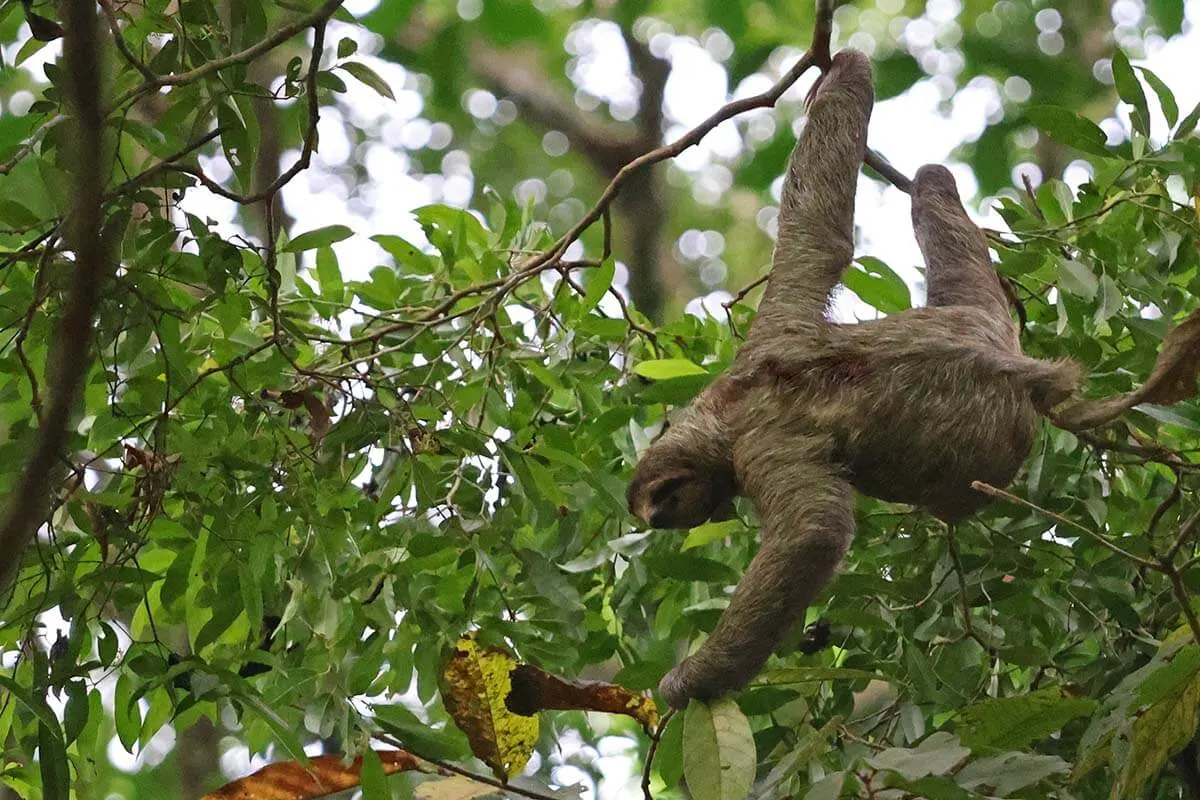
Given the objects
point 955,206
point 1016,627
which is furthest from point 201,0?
point 1016,627

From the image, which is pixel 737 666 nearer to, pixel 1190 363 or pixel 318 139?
pixel 1190 363

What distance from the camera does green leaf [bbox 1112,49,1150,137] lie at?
4.22m

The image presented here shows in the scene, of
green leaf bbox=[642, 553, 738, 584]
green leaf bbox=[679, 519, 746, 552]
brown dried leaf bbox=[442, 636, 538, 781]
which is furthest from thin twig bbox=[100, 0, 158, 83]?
green leaf bbox=[679, 519, 746, 552]

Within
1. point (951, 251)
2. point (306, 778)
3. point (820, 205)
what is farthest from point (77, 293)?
point (951, 251)

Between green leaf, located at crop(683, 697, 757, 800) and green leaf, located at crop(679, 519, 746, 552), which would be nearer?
green leaf, located at crop(683, 697, 757, 800)

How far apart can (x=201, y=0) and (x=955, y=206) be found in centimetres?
288

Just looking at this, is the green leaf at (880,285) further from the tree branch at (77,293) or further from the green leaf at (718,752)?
the tree branch at (77,293)

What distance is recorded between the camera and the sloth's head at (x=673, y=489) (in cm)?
412

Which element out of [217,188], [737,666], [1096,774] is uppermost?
[217,188]

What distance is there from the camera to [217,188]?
3.49 m

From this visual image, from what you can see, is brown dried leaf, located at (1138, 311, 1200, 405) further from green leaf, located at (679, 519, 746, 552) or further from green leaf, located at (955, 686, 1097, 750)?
green leaf, located at (679, 519, 746, 552)

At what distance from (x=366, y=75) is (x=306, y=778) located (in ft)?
6.71

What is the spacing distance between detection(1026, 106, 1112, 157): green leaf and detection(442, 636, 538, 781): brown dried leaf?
2.57 meters

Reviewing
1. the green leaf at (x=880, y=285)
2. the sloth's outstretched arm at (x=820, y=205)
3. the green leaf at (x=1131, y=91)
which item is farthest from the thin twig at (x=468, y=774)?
the green leaf at (x=1131, y=91)
